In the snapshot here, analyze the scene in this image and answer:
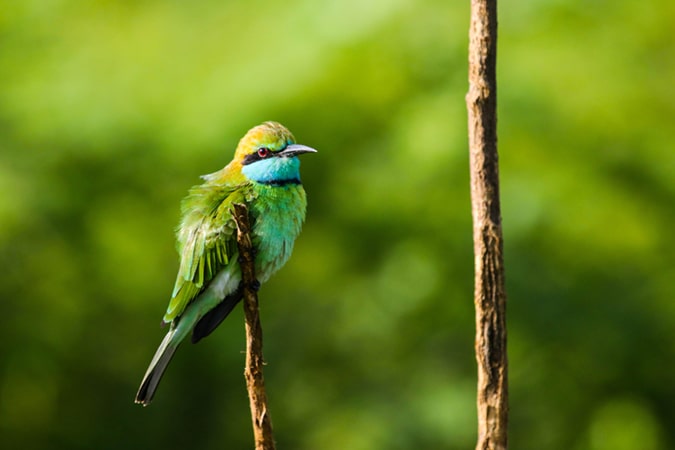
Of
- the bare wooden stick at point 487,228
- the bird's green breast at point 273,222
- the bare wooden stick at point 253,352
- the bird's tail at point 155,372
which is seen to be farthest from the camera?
the bird's green breast at point 273,222

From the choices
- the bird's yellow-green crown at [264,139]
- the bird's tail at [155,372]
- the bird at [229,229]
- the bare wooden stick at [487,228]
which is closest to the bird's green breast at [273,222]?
the bird at [229,229]

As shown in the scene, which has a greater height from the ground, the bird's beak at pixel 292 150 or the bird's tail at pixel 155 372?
the bird's beak at pixel 292 150

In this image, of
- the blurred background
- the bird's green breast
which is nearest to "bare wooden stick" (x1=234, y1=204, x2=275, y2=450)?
the bird's green breast

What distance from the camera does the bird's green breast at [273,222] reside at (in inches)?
143

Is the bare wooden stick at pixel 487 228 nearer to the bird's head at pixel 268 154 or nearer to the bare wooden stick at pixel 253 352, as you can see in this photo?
the bare wooden stick at pixel 253 352

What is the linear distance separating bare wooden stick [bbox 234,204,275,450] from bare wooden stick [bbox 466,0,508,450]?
560 millimetres

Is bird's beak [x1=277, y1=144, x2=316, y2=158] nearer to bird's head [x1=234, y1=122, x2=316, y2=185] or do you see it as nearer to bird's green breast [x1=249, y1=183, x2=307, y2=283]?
bird's head [x1=234, y1=122, x2=316, y2=185]

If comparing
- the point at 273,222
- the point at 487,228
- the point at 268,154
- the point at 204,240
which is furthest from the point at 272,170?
the point at 487,228

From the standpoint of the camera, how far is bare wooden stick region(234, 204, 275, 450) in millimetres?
2830

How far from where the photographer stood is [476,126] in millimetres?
2672

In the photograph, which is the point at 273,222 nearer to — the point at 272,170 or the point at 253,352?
the point at 272,170

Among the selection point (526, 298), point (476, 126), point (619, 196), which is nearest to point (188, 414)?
point (526, 298)

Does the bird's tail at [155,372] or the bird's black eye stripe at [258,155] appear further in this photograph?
the bird's black eye stripe at [258,155]

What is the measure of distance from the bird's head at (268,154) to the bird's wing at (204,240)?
8 centimetres
